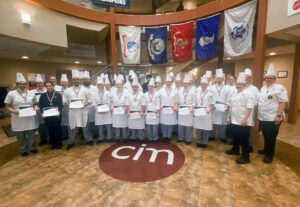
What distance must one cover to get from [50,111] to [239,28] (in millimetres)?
5495

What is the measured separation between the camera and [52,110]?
10.4 ft

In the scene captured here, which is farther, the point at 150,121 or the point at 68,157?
the point at 150,121

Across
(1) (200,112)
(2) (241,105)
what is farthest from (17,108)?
(2) (241,105)

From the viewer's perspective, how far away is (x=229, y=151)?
310 centimetres

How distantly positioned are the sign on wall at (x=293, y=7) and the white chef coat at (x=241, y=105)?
2.27 metres

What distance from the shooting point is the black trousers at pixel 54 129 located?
3309 millimetres

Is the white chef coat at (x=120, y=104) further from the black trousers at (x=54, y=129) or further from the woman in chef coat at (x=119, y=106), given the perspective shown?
the black trousers at (x=54, y=129)

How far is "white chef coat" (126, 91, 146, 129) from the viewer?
3462 mm

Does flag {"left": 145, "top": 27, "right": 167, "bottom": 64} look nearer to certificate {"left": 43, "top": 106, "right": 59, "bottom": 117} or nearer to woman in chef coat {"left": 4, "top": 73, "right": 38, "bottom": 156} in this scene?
certificate {"left": 43, "top": 106, "right": 59, "bottom": 117}

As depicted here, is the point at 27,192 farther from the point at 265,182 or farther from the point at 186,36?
the point at 186,36

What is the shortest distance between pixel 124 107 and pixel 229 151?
2539 mm

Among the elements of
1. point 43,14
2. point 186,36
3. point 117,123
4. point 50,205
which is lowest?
point 50,205

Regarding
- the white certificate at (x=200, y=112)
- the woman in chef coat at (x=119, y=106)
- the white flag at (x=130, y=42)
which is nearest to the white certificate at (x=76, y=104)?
the woman in chef coat at (x=119, y=106)

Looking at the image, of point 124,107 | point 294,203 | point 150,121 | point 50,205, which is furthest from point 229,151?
point 50,205
